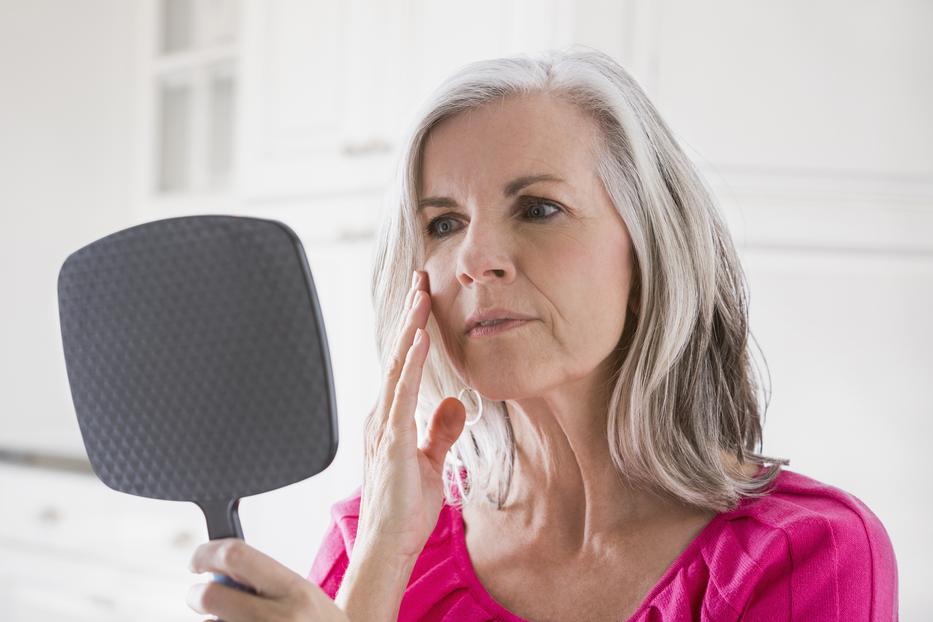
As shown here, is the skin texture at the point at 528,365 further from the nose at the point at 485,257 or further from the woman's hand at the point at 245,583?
the woman's hand at the point at 245,583

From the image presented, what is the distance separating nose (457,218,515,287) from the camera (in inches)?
33.2

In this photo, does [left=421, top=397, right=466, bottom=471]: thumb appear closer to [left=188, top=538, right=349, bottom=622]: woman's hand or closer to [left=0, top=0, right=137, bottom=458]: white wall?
[left=188, top=538, right=349, bottom=622]: woman's hand

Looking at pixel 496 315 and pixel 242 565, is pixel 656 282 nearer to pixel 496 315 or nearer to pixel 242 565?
pixel 496 315

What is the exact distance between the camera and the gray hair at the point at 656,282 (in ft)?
2.99

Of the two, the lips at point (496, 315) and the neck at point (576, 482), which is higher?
the lips at point (496, 315)

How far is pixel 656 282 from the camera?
36.4 inches

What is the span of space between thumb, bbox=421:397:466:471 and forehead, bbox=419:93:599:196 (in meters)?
0.22

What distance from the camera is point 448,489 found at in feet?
3.64

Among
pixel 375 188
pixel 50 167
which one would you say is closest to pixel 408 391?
pixel 375 188

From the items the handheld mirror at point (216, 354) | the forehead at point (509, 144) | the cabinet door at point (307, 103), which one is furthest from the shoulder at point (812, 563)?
the cabinet door at point (307, 103)

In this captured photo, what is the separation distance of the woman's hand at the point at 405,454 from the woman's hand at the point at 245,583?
0.26 m

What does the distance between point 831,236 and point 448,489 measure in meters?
0.75

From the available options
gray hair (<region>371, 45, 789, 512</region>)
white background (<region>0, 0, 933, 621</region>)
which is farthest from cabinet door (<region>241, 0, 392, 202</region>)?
gray hair (<region>371, 45, 789, 512</region>)

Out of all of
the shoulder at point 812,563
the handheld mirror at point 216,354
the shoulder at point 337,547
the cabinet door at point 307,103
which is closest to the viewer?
the handheld mirror at point 216,354
